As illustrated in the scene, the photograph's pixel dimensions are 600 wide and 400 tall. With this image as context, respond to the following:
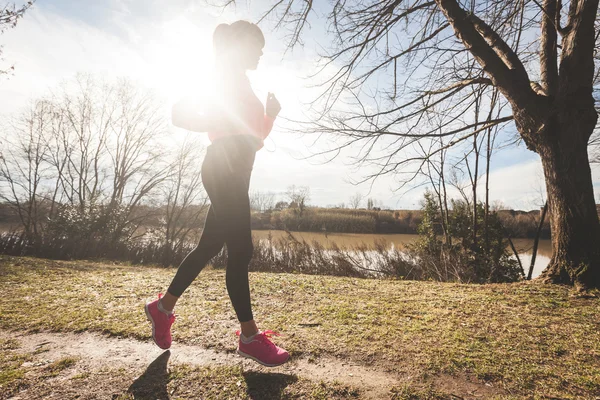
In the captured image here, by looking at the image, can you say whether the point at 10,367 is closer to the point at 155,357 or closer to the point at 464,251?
the point at 155,357

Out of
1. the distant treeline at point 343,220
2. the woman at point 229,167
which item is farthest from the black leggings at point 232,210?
the distant treeline at point 343,220

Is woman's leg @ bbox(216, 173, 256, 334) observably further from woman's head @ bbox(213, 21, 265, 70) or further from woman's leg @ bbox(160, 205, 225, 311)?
woman's head @ bbox(213, 21, 265, 70)

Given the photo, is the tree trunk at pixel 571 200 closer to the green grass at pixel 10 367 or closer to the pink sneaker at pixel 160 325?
the pink sneaker at pixel 160 325

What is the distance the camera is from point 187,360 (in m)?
1.35

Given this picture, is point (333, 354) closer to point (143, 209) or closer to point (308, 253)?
point (308, 253)

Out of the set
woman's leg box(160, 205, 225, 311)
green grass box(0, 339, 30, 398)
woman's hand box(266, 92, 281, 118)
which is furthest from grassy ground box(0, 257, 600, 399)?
woman's hand box(266, 92, 281, 118)

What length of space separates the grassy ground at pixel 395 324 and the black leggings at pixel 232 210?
0.33 m

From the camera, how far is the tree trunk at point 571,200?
2.47 meters

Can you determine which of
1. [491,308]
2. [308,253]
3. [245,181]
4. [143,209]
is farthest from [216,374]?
[143,209]

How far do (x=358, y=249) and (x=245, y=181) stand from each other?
33.2 ft

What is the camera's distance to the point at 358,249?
11.1 metres

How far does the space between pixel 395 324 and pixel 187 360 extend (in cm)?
126

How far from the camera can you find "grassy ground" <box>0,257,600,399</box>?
1203 mm

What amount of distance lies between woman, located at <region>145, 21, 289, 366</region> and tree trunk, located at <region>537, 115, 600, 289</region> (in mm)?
2823
